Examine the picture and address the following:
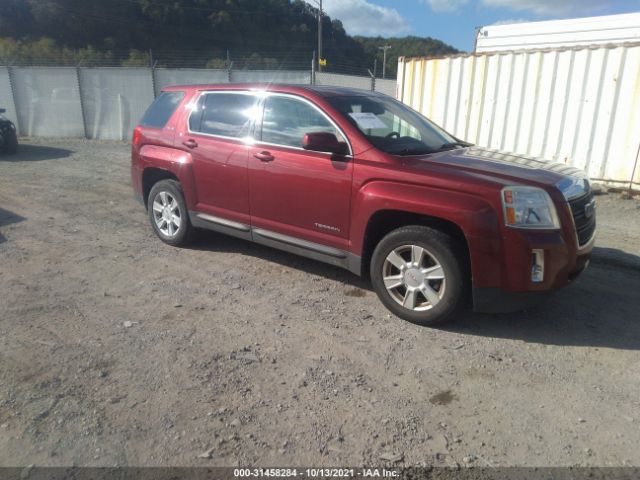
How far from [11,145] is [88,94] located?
4.34 meters

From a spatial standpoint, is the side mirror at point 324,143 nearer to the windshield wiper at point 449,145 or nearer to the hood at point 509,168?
the hood at point 509,168

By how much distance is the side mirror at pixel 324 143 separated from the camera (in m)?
4.11

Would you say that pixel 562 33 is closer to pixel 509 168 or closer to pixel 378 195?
pixel 509 168

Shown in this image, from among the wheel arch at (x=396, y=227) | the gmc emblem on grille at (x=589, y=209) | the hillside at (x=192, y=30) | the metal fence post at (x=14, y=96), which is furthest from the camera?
the hillside at (x=192, y=30)

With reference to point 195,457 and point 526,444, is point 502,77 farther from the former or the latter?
point 195,457

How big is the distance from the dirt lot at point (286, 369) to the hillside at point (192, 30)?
39261 millimetres

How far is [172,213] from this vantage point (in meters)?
5.76

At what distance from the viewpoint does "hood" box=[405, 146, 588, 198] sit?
11.9 ft

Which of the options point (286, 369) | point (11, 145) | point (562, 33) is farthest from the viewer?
point (11, 145)

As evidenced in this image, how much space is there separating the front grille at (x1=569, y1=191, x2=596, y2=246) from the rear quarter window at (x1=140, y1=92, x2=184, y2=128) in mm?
4204

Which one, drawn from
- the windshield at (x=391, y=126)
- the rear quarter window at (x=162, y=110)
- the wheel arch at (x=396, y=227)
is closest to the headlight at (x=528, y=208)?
the wheel arch at (x=396, y=227)

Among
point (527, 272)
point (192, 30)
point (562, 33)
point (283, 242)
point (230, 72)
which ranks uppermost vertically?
point (192, 30)

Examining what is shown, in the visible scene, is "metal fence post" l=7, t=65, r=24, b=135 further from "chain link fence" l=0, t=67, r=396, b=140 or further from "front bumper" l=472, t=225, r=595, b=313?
"front bumper" l=472, t=225, r=595, b=313

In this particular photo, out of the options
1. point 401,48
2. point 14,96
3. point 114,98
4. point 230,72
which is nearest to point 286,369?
point 230,72
